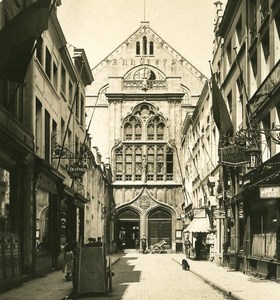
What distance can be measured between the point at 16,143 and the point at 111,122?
41623 millimetres

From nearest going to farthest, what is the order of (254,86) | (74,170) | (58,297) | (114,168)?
1. (58,297)
2. (254,86)
3. (74,170)
4. (114,168)

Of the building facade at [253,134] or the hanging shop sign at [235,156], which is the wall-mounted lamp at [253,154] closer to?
the building facade at [253,134]

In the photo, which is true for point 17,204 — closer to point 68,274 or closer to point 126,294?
point 68,274

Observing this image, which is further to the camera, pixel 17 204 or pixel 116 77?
pixel 116 77

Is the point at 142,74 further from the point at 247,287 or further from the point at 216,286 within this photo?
the point at 247,287

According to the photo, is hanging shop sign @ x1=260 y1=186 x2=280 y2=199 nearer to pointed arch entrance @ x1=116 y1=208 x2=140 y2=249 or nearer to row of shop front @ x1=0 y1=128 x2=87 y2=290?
row of shop front @ x1=0 y1=128 x2=87 y2=290

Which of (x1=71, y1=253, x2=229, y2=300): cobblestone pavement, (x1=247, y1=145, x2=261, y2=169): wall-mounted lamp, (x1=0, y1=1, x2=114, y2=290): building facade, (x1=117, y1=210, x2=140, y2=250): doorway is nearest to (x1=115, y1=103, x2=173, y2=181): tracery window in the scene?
(x1=117, y1=210, x2=140, y2=250): doorway

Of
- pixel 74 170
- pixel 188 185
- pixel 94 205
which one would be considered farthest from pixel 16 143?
pixel 188 185

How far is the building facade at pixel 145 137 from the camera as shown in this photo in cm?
5803

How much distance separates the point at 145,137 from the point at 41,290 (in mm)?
42566

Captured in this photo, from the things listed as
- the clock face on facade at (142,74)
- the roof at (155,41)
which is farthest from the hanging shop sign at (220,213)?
the roof at (155,41)

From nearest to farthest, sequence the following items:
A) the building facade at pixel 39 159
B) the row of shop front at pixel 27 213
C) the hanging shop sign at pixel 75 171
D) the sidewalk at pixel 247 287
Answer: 1. the sidewalk at pixel 247 287
2. the row of shop front at pixel 27 213
3. the building facade at pixel 39 159
4. the hanging shop sign at pixel 75 171

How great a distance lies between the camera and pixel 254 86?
966 inches

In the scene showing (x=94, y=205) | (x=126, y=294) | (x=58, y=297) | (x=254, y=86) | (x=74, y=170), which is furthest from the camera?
(x=94, y=205)
